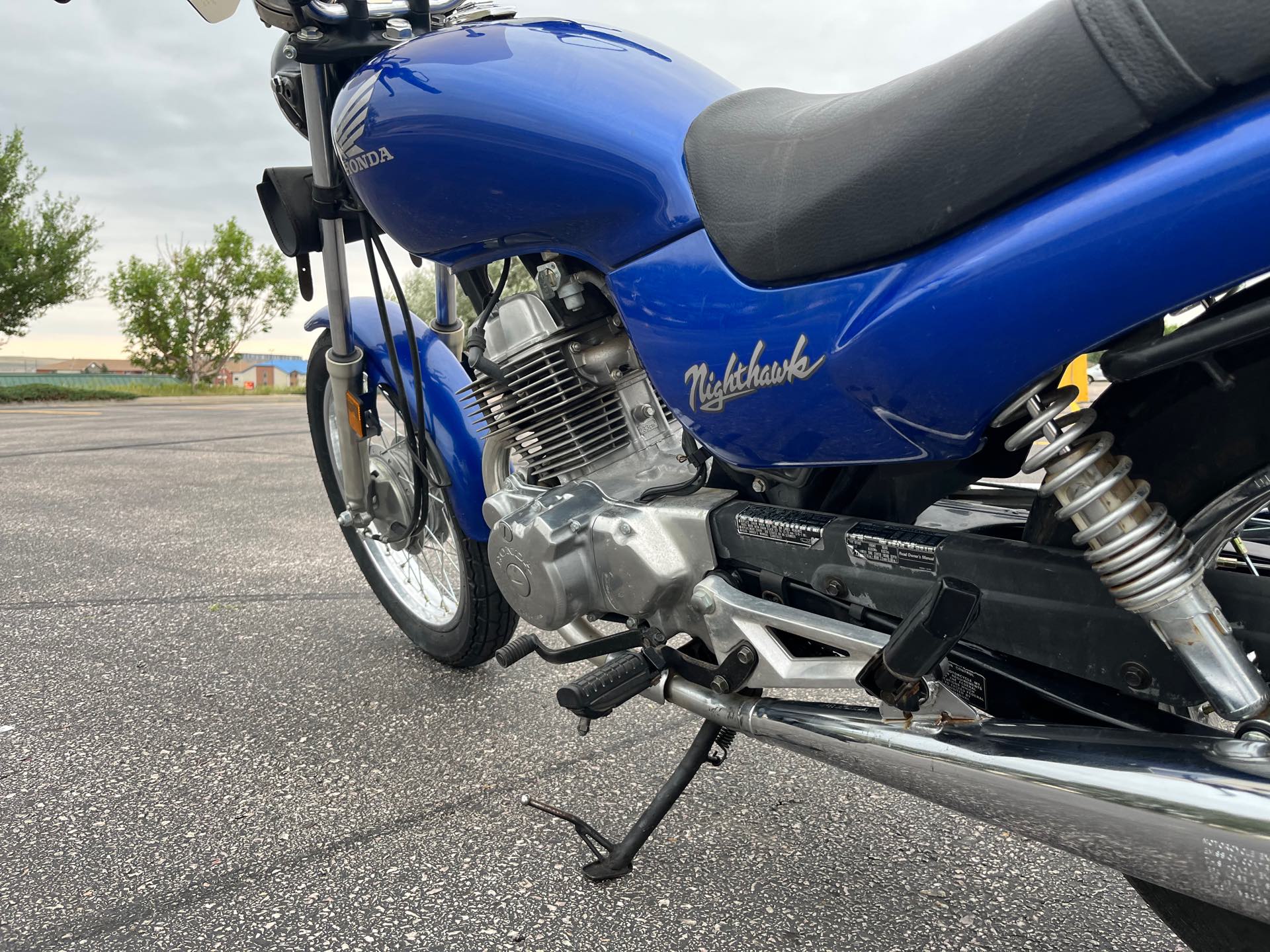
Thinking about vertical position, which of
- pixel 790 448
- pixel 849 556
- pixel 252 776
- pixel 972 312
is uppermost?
pixel 972 312

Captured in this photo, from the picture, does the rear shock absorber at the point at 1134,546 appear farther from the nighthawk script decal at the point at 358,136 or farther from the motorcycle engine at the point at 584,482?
the nighthawk script decal at the point at 358,136

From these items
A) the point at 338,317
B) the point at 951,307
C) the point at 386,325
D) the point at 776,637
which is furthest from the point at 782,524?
the point at 338,317

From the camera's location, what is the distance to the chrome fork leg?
76.9 inches

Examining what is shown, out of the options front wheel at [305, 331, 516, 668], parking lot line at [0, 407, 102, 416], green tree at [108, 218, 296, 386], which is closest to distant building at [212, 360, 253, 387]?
green tree at [108, 218, 296, 386]

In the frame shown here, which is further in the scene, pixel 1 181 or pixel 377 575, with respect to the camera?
pixel 1 181

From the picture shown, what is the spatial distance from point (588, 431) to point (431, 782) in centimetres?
82

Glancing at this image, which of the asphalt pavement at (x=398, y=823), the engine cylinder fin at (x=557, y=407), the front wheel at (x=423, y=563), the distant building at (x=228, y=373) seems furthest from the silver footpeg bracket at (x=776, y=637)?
the distant building at (x=228, y=373)

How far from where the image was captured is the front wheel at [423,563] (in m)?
2.26

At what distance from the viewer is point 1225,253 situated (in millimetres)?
816

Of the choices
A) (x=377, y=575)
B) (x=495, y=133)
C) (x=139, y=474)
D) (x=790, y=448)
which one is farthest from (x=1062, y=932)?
(x=139, y=474)

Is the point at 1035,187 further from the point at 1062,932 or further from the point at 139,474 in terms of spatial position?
the point at 139,474

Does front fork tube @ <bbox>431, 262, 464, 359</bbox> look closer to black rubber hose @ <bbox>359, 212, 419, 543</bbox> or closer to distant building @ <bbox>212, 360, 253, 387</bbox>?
black rubber hose @ <bbox>359, 212, 419, 543</bbox>

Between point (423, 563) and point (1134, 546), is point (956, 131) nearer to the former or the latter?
point (1134, 546)

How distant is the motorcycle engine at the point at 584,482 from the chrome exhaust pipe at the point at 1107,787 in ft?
1.21
